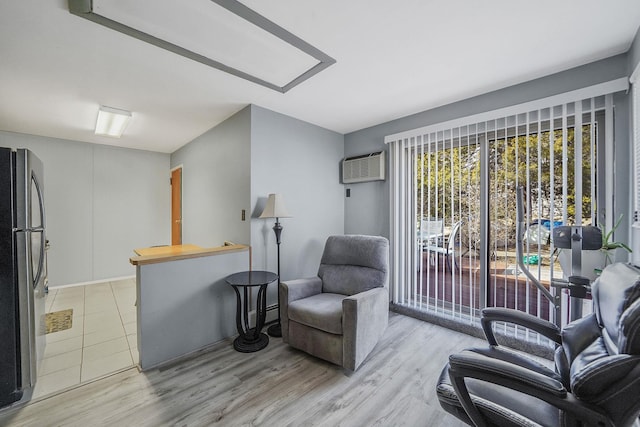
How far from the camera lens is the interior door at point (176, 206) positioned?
4766mm

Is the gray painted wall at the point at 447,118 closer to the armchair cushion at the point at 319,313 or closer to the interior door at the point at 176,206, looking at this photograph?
the armchair cushion at the point at 319,313

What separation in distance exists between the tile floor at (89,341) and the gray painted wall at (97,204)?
605 mm

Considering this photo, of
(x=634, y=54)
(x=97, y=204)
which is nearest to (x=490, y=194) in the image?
(x=634, y=54)

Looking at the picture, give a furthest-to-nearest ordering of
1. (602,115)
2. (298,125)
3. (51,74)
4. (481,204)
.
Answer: (298,125)
(481,204)
(51,74)
(602,115)

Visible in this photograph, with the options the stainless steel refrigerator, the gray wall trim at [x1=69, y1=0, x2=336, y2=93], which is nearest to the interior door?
the stainless steel refrigerator

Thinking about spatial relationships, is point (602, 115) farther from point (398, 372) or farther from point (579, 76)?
point (398, 372)

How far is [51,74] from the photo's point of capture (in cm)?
223

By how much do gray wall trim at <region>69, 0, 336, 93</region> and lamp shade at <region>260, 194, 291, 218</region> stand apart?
1108 mm

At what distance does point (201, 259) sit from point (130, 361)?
998 mm

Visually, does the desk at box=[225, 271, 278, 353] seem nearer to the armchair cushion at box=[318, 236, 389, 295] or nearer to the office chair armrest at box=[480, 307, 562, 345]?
the armchair cushion at box=[318, 236, 389, 295]

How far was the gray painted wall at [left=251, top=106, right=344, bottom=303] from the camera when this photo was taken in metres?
2.96

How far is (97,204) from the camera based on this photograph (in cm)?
451

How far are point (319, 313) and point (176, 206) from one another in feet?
13.4

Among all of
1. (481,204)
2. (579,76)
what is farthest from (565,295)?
(579,76)
